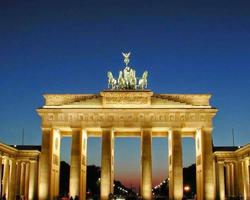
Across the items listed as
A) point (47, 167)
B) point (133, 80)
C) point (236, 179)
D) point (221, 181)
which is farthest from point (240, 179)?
point (47, 167)

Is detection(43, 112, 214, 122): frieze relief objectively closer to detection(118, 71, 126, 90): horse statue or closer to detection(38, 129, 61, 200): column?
detection(38, 129, 61, 200): column

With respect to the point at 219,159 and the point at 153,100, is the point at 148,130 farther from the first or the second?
the point at 219,159

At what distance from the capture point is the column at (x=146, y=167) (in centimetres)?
6725

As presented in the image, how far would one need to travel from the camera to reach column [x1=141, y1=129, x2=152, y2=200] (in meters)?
67.2

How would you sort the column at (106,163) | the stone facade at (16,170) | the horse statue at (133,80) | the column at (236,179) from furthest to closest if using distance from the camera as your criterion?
→ the column at (236,179) → the horse statue at (133,80) → the stone facade at (16,170) → the column at (106,163)

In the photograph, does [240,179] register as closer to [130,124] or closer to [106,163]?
[130,124]

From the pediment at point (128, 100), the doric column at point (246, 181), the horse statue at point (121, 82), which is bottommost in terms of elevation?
the doric column at point (246, 181)

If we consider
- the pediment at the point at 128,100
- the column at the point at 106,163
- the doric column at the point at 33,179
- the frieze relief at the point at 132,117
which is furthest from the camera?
the doric column at the point at 33,179

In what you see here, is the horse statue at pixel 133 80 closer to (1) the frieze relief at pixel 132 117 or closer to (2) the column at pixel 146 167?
(1) the frieze relief at pixel 132 117

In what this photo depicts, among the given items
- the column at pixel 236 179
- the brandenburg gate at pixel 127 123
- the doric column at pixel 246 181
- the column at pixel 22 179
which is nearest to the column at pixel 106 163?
the brandenburg gate at pixel 127 123

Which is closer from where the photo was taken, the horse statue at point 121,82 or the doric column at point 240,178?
the horse statue at point 121,82

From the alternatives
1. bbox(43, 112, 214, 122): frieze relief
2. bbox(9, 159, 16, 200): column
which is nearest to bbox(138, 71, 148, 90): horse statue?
bbox(43, 112, 214, 122): frieze relief

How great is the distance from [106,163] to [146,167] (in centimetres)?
593

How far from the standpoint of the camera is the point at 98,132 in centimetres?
7562
